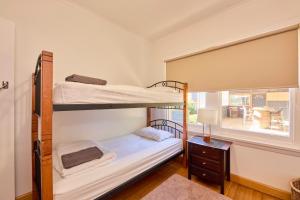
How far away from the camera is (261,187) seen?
78.8 inches

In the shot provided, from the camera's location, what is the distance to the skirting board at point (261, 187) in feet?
6.04

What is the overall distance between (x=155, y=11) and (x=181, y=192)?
2.81 meters

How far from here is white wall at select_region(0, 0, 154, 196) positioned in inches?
71.4

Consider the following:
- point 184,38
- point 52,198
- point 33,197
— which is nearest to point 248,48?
point 184,38

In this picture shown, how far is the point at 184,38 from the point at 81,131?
255 cm

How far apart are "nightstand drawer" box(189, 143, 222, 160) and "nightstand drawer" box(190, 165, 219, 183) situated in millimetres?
221

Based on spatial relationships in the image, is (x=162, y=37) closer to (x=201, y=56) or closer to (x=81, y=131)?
(x=201, y=56)

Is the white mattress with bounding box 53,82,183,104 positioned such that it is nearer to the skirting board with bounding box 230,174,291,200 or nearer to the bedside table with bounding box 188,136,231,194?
the bedside table with bounding box 188,136,231,194

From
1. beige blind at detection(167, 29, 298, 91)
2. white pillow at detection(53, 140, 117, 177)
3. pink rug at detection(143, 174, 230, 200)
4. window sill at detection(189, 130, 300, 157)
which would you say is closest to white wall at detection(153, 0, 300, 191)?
window sill at detection(189, 130, 300, 157)

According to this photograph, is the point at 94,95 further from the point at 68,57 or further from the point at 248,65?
the point at 248,65

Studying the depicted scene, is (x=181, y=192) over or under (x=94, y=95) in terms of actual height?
under

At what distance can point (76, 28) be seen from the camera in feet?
7.52

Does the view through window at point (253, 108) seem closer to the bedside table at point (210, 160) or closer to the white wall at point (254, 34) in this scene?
the white wall at point (254, 34)

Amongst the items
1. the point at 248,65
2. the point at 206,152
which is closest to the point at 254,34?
the point at 248,65
